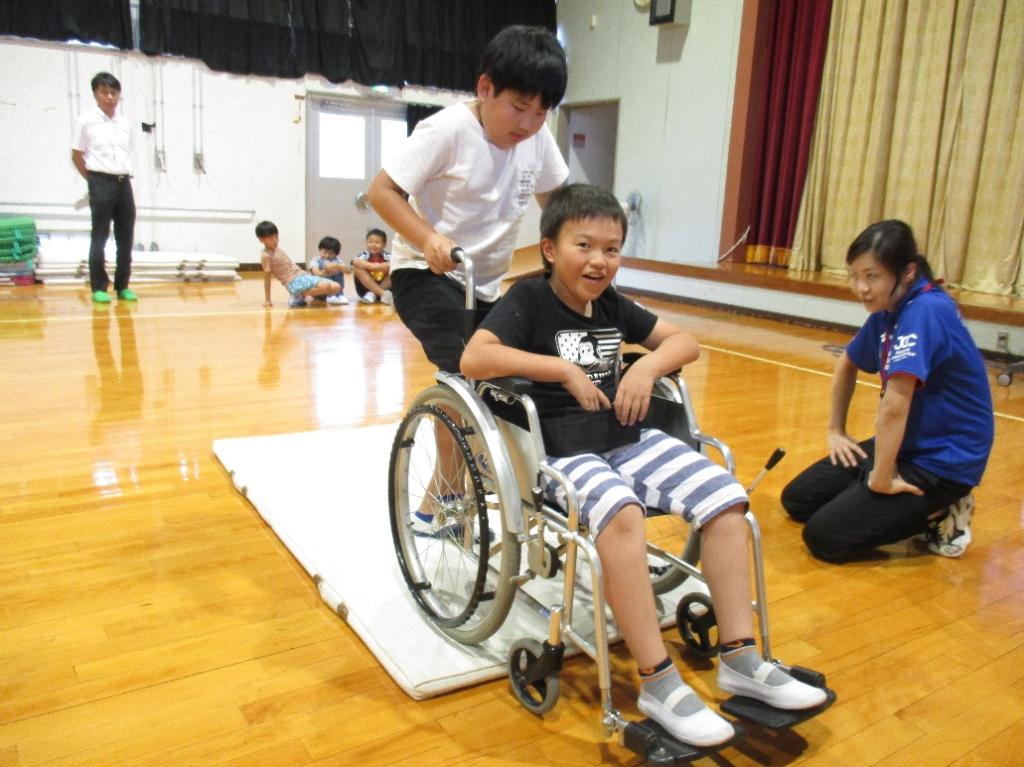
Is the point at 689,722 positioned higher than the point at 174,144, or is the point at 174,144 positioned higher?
the point at 174,144

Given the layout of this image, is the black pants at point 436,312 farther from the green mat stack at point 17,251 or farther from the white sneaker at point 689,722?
the green mat stack at point 17,251

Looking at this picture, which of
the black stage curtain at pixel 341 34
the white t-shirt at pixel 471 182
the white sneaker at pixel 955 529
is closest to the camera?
the white t-shirt at pixel 471 182

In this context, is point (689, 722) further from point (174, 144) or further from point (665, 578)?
point (174, 144)

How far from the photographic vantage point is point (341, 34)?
24.6ft

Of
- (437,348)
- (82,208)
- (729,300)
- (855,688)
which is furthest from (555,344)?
(82,208)

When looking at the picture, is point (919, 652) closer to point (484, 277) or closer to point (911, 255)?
point (911, 255)

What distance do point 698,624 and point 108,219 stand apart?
4.84m

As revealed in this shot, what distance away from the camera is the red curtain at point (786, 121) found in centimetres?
619

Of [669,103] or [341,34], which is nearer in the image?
[669,103]

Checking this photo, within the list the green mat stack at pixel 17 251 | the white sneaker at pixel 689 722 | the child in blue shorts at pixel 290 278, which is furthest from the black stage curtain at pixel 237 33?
the white sneaker at pixel 689 722

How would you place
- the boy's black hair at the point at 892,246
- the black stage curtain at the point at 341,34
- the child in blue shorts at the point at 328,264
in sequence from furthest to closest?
the black stage curtain at the point at 341,34
the child in blue shorts at the point at 328,264
the boy's black hair at the point at 892,246

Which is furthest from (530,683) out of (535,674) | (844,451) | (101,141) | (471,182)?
(101,141)

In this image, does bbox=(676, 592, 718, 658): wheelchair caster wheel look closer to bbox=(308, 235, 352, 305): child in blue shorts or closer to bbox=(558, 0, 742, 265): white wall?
bbox=(308, 235, 352, 305): child in blue shorts

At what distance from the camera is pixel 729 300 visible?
6133 mm
